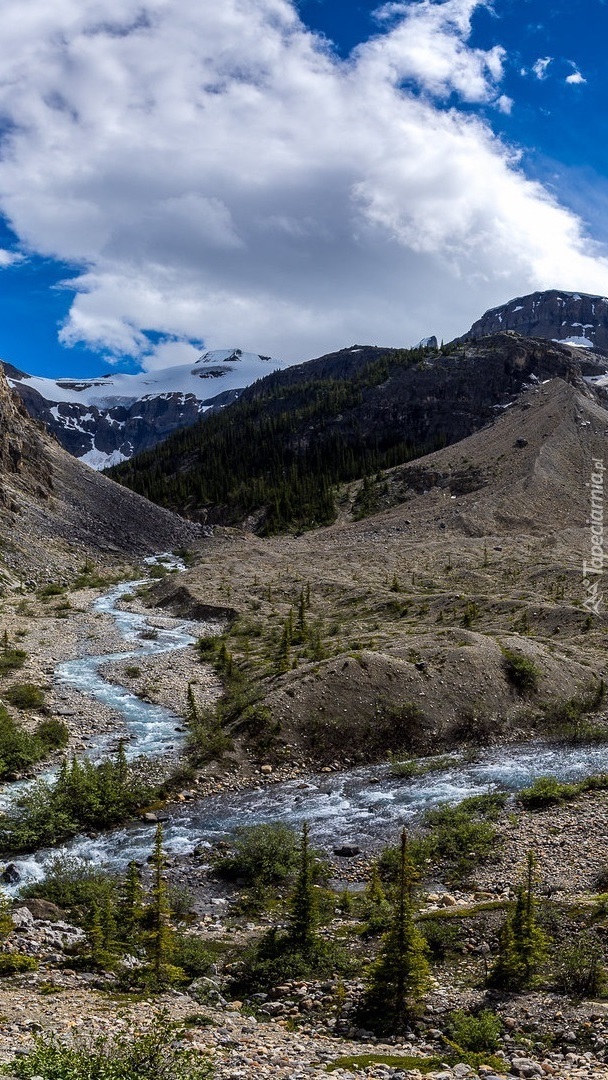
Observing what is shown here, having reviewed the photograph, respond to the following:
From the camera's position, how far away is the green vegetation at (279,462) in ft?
435

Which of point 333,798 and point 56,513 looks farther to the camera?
point 56,513

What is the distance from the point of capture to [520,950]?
519 inches

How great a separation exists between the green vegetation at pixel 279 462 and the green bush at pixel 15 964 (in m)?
105

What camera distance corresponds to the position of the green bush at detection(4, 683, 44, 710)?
30609 mm

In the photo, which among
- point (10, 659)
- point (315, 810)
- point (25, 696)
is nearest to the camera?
point (315, 810)

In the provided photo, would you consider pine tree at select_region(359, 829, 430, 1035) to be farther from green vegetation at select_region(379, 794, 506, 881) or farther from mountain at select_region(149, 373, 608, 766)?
mountain at select_region(149, 373, 608, 766)

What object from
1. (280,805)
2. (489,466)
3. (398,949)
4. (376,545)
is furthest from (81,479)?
(398,949)

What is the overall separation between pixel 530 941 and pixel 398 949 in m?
2.68

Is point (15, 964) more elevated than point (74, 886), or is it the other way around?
point (15, 964)

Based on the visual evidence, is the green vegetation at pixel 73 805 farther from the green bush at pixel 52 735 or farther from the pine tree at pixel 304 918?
the pine tree at pixel 304 918

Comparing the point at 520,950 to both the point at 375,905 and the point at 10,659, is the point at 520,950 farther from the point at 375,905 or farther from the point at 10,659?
the point at 10,659

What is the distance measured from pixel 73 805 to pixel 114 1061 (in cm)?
1380

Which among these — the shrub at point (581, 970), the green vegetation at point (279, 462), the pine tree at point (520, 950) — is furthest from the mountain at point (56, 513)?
the shrub at point (581, 970)

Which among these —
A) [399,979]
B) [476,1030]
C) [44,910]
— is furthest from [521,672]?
[44,910]
